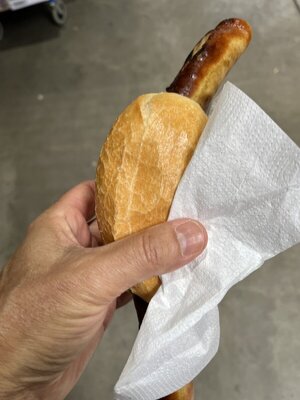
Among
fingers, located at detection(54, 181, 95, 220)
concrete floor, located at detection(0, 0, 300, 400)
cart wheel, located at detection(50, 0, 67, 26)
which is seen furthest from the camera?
cart wheel, located at detection(50, 0, 67, 26)

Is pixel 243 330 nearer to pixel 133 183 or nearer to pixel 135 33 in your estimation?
pixel 133 183

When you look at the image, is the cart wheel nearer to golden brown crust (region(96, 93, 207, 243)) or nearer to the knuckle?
golden brown crust (region(96, 93, 207, 243))

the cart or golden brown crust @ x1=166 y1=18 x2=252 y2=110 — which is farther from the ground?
golden brown crust @ x1=166 y1=18 x2=252 y2=110

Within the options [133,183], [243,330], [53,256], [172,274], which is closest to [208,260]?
[172,274]

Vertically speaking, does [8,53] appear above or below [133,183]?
below

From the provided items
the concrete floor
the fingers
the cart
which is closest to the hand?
the fingers

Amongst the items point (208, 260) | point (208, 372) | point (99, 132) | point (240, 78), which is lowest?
point (208, 372)

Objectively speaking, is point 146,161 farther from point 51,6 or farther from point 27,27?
point 27,27
